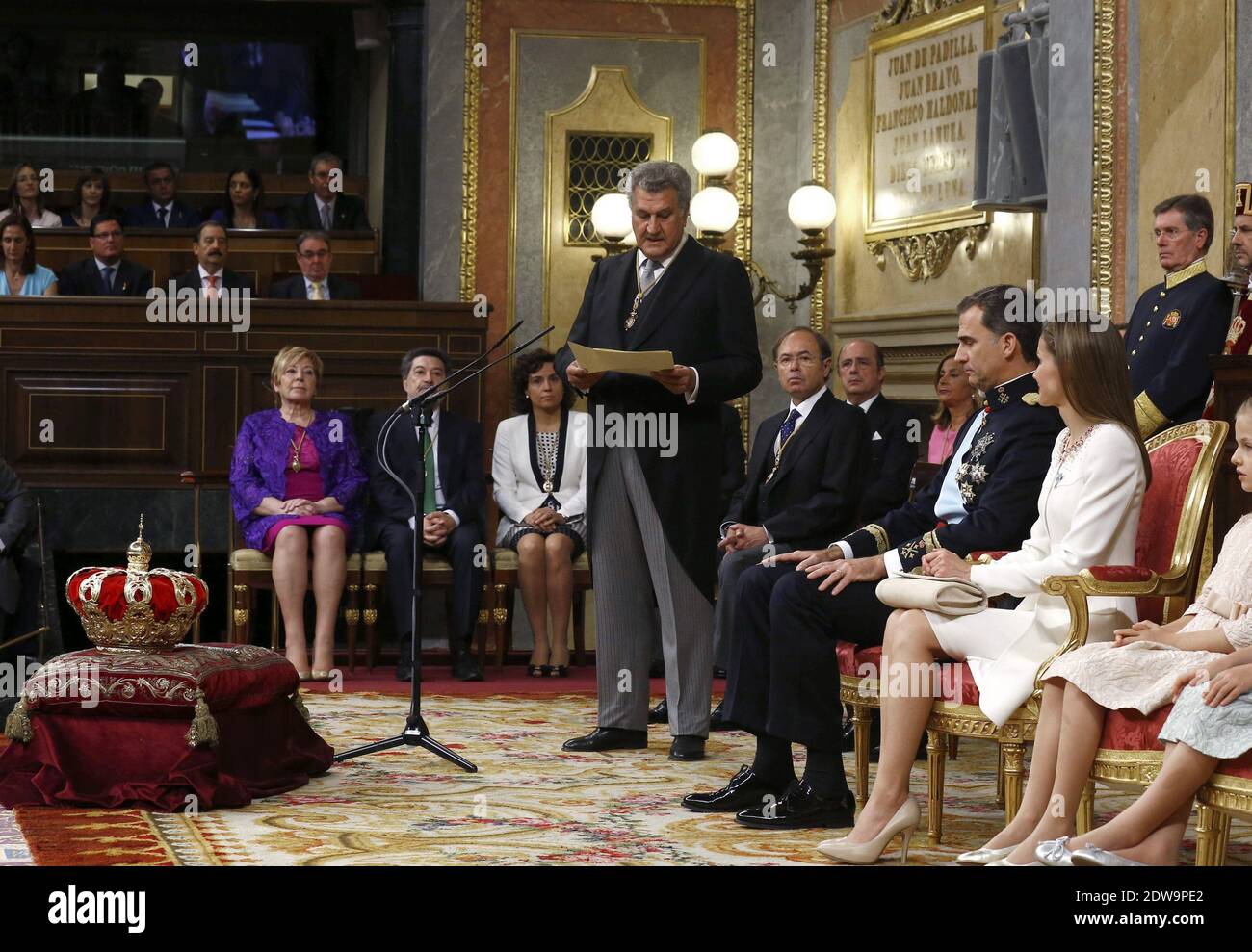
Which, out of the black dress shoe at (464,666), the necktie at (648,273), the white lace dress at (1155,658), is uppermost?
the necktie at (648,273)

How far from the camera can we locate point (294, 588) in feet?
23.8

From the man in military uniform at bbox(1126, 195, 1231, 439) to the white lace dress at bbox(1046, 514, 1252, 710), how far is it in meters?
1.66

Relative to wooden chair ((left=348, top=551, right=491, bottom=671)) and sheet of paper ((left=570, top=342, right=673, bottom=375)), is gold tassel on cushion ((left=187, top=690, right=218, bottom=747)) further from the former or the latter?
wooden chair ((left=348, top=551, right=491, bottom=671))

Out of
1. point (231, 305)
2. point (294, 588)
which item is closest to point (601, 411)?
point (294, 588)

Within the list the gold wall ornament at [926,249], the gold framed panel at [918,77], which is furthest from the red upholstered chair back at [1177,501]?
the gold wall ornament at [926,249]

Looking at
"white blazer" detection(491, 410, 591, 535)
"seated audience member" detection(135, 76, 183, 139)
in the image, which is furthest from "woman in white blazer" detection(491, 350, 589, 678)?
"seated audience member" detection(135, 76, 183, 139)

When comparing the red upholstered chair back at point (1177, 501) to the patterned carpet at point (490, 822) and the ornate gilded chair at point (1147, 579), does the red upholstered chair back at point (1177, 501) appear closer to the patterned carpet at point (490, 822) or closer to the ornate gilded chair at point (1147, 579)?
the ornate gilded chair at point (1147, 579)

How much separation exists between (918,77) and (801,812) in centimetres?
588

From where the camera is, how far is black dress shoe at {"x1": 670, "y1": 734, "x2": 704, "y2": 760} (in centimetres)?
542

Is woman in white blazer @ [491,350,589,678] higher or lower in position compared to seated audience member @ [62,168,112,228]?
lower

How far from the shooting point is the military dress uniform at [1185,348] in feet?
17.5

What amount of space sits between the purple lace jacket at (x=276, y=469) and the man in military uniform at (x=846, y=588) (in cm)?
335

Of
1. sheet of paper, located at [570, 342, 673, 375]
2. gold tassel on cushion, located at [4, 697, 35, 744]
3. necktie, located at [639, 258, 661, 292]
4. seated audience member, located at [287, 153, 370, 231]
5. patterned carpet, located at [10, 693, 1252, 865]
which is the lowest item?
patterned carpet, located at [10, 693, 1252, 865]

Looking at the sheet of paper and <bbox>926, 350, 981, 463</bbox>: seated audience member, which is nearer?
the sheet of paper
